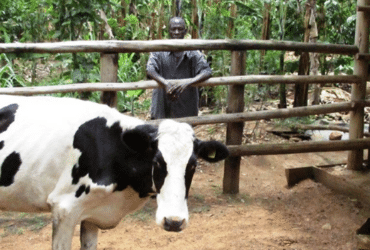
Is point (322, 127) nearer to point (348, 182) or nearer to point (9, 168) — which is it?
point (348, 182)

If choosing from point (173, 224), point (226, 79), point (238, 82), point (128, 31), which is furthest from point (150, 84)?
point (128, 31)

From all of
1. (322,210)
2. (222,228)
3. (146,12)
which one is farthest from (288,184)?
(146,12)

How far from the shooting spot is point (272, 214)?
4.67 m

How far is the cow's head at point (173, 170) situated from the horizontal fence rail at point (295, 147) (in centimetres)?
226

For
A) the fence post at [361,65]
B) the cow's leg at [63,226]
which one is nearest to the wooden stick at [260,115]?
the fence post at [361,65]

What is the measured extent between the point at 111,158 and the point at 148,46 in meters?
1.84

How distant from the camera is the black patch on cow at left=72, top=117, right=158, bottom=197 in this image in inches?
109

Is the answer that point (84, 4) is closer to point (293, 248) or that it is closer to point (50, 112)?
point (50, 112)

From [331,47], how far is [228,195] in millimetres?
2043

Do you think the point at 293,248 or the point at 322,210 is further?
the point at 322,210

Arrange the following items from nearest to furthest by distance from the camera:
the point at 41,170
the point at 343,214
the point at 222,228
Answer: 1. the point at 41,170
2. the point at 222,228
3. the point at 343,214

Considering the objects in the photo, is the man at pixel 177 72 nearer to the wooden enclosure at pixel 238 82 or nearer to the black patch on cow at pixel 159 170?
the wooden enclosure at pixel 238 82

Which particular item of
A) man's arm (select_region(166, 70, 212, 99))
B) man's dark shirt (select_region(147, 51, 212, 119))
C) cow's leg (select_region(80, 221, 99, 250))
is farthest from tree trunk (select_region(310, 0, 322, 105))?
cow's leg (select_region(80, 221, 99, 250))

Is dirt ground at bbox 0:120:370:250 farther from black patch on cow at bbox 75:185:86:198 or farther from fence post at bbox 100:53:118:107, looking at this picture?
black patch on cow at bbox 75:185:86:198
